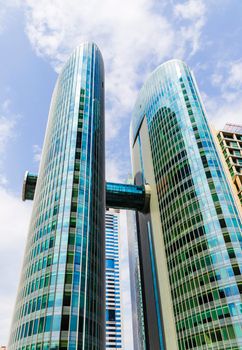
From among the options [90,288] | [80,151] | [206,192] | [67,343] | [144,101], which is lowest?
[67,343]

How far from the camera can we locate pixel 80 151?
85500mm

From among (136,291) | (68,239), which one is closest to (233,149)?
(68,239)

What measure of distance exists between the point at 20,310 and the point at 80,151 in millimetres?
41761

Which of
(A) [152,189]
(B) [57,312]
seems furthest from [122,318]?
(B) [57,312]

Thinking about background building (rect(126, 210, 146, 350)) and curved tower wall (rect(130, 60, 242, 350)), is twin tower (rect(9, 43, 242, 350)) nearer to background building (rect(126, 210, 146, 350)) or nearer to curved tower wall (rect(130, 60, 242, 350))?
curved tower wall (rect(130, 60, 242, 350))

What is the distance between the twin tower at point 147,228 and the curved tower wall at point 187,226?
27 centimetres

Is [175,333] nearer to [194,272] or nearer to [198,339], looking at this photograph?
[198,339]

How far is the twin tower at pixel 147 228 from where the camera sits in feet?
198

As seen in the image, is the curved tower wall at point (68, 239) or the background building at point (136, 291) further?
the background building at point (136, 291)

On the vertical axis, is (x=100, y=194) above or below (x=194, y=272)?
above

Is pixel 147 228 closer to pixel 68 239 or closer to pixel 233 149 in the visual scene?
pixel 233 149

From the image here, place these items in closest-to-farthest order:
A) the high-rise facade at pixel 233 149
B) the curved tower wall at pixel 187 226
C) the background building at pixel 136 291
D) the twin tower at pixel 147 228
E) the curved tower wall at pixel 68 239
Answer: the curved tower wall at pixel 68 239
the twin tower at pixel 147 228
the curved tower wall at pixel 187 226
the high-rise facade at pixel 233 149
the background building at pixel 136 291

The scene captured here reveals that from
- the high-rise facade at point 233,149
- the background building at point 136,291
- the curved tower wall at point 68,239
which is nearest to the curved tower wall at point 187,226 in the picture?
the high-rise facade at point 233,149

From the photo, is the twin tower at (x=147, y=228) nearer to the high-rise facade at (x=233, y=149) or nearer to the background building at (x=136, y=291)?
the high-rise facade at (x=233, y=149)
